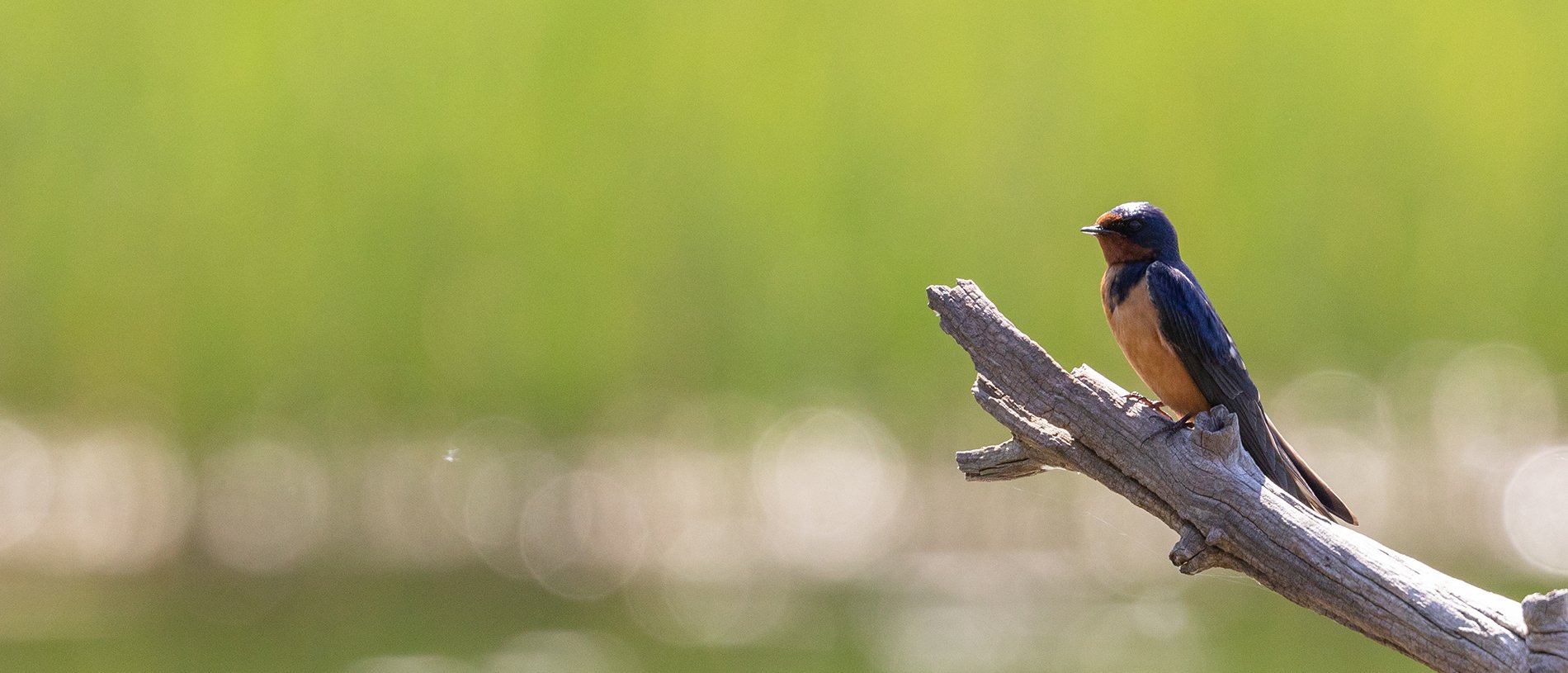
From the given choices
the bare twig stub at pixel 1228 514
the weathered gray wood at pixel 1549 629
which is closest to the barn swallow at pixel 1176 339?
the bare twig stub at pixel 1228 514

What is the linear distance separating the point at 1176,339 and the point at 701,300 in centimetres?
323

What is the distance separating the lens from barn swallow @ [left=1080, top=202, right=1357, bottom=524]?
7.28ft

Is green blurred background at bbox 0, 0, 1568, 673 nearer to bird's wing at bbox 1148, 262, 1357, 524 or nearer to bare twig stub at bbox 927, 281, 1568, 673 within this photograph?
bird's wing at bbox 1148, 262, 1357, 524

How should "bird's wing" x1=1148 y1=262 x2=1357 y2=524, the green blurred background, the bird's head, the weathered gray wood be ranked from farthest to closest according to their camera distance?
the green blurred background, the bird's head, "bird's wing" x1=1148 y1=262 x2=1357 y2=524, the weathered gray wood

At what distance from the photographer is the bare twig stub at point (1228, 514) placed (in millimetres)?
1726

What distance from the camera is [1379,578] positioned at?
5.77 feet

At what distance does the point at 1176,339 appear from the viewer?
2.35 meters

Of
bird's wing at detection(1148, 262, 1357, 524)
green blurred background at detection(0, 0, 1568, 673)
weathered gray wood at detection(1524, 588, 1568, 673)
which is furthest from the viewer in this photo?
green blurred background at detection(0, 0, 1568, 673)

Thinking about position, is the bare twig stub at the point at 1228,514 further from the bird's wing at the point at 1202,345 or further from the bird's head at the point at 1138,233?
the bird's head at the point at 1138,233

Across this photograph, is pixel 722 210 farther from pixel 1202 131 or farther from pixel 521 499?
pixel 1202 131

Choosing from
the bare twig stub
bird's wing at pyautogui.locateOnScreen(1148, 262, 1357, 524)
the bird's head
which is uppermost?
the bird's head

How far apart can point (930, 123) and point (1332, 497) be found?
3678 millimetres

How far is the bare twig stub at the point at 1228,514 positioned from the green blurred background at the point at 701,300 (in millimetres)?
2907

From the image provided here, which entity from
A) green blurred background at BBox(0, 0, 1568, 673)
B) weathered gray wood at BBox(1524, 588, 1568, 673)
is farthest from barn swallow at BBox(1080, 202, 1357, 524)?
green blurred background at BBox(0, 0, 1568, 673)
